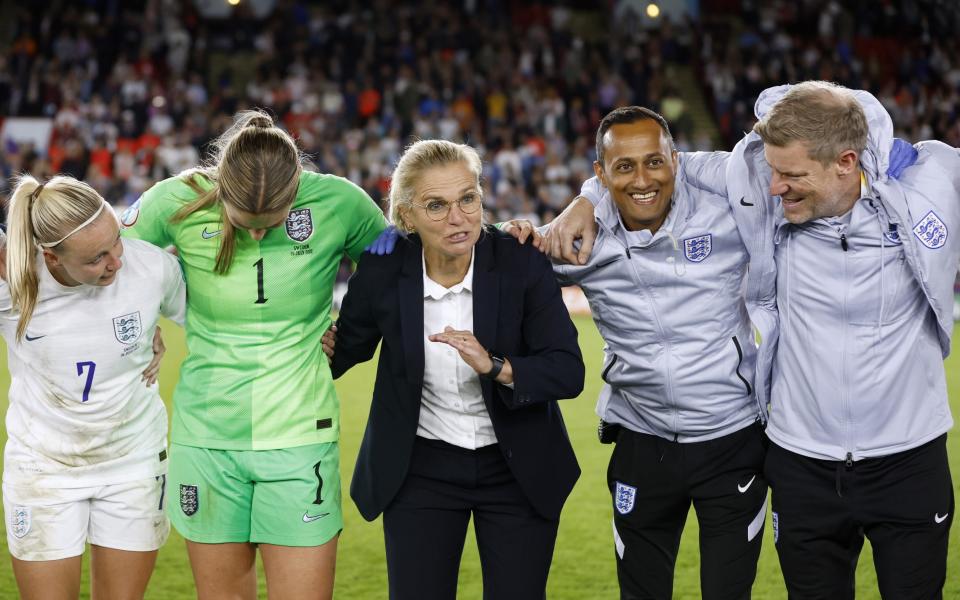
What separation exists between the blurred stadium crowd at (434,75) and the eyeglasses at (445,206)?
1554cm

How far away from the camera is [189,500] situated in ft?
12.3

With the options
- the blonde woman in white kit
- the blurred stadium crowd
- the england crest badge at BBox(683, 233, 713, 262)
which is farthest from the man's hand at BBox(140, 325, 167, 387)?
the blurred stadium crowd

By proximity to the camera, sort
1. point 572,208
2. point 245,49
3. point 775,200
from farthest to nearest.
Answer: point 245,49
point 572,208
point 775,200

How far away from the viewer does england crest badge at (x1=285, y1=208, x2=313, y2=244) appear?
383 cm

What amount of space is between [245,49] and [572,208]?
21.6 metres

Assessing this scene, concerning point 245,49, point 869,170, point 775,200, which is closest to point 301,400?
point 775,200

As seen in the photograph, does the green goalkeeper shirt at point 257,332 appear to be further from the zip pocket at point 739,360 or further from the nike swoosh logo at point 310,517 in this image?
the zip pocket at point 739,360

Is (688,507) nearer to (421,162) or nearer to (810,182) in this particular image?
(810,182)

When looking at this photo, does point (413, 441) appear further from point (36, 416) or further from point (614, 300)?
point (36, 416)

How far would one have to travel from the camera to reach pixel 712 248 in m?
3.83

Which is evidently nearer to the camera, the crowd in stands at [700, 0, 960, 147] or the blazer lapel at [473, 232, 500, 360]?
the blazer lapel at [473, 232, 500, 360]

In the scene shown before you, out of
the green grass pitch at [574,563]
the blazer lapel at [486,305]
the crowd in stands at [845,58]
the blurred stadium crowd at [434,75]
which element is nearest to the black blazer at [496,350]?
the blazer lapel at [486,305]

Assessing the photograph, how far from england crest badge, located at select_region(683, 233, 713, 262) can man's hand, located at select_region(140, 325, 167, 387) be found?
1914mm

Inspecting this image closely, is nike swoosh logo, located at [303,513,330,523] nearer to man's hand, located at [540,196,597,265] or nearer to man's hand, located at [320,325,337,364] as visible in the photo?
man's hand, located at [320,325,337,364]
